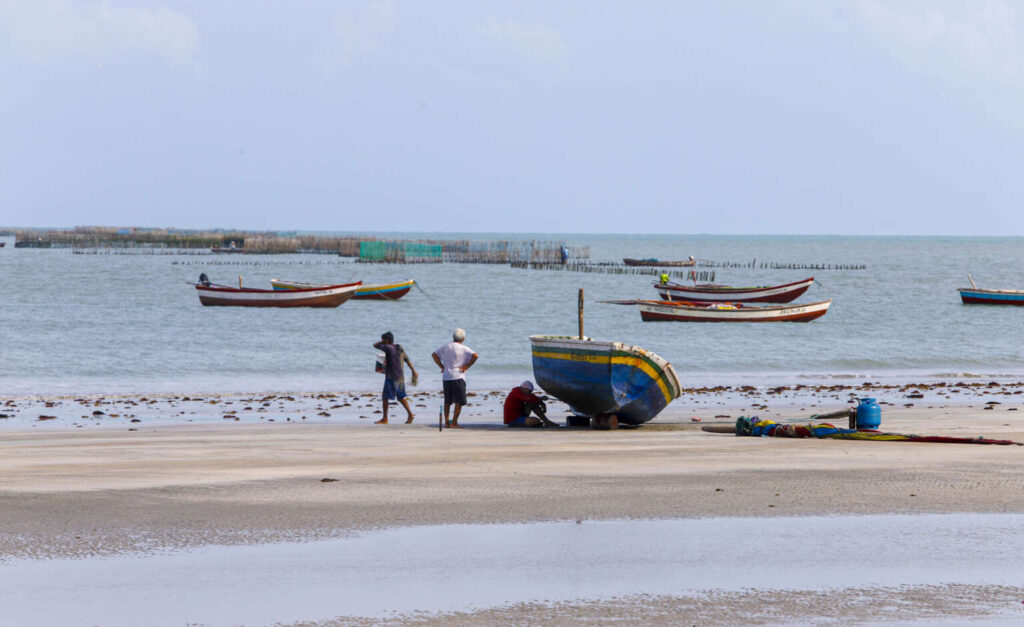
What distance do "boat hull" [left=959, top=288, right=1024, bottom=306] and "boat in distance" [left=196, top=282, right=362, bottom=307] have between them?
36304 mm

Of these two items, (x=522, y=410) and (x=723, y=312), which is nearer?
(x=522, y=410)

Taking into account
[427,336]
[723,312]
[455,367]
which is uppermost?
[455,367]

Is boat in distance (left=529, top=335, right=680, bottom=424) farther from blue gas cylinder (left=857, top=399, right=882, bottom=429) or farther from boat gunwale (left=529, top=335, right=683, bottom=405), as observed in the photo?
blue gas cylinder (left=857, top=399, right=882, bottom=429)

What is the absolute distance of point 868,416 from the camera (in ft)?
55.4

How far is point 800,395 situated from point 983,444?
1103 centimetres

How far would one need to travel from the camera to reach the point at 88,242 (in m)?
167

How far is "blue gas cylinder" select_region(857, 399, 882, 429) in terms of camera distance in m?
16.9

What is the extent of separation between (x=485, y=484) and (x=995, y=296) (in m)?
63.8

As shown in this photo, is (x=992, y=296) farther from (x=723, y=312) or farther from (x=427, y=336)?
(x=427, y=336)

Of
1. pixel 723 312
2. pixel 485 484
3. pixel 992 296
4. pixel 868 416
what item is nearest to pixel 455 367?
pixel 868 416

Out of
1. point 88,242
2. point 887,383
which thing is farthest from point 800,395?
point 88,242

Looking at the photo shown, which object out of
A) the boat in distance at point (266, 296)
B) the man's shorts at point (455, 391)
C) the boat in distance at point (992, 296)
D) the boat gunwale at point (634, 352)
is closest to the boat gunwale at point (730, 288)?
the boat in distance at point (992, 296)

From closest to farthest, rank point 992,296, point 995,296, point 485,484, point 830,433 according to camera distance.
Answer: point 485,484 → point 830,433 → point 995,296 → point 992,296

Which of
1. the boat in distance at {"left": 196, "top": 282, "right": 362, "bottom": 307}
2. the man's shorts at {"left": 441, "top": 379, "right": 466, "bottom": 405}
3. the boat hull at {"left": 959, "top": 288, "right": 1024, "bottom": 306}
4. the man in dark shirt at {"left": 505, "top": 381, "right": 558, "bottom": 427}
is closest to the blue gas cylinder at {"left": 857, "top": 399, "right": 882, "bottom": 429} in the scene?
the man in dark shirt at {"left": 505, "top": 381, "right": 558, "bottom": 427}
